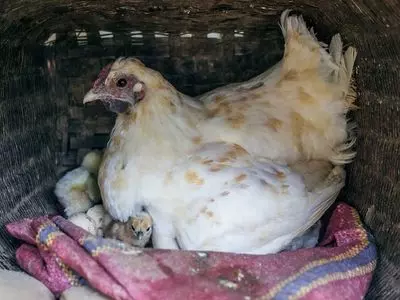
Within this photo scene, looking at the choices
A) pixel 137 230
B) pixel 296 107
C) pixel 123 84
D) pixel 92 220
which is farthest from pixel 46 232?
pixel 296 107

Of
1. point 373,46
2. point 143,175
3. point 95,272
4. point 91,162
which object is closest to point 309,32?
point 373,46

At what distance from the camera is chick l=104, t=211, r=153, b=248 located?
61.7 inches

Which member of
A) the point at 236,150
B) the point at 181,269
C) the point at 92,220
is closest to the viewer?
the point at 181,269

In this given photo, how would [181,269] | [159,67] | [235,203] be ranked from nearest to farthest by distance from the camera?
[181,269] < [235,203] < [159,67]

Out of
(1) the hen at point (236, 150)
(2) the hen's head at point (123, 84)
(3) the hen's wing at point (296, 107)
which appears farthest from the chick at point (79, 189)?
(3) the hen's wing at point (296, 107)

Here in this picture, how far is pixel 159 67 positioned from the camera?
6.63ft

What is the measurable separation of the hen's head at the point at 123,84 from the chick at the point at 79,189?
0.30 m

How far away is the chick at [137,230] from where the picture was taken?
1.57 meters

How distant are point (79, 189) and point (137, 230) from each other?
0.39 m

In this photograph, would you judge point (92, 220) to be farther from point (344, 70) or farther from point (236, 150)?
point (344, 70)

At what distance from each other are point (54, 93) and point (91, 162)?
0.83ft

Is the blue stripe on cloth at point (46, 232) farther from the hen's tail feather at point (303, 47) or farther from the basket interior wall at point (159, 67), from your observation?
the hen's tail feather at point (303, 47)

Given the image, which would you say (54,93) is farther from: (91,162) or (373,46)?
(373,46)

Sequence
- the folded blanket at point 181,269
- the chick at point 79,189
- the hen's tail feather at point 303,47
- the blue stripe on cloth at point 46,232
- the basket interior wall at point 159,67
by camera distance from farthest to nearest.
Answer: the chick at point 79,189 → the hen's tail feather at point 303,47 → the basket interior wall at point 159,67 → the blue stripe on cloth at point 46,232 → the folded blanket at point 181,269
